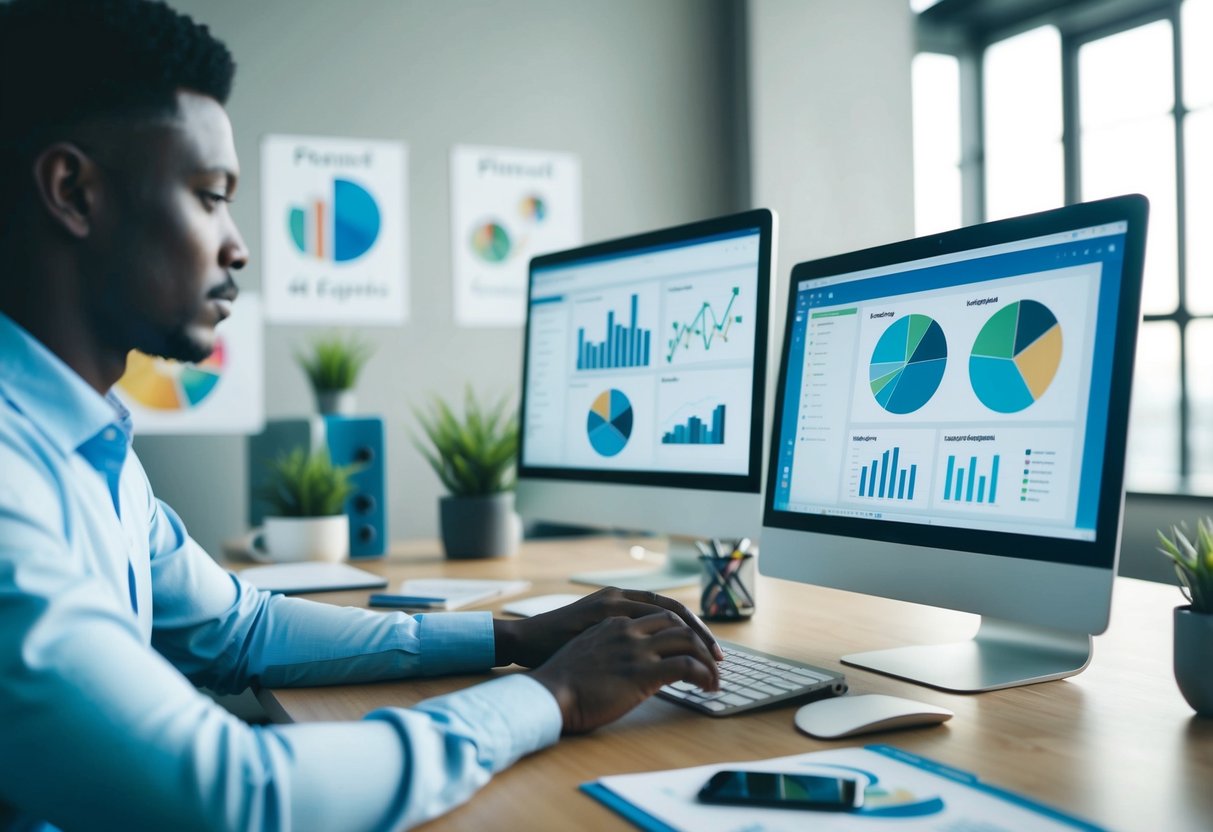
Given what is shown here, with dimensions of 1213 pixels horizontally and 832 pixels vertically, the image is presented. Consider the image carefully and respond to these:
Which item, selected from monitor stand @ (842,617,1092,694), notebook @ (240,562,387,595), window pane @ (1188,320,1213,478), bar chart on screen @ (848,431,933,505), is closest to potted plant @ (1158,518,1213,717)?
monitor stand @ (842,617,1092,694)

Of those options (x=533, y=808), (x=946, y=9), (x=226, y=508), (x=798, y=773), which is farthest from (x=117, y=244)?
(x=946, y=9)

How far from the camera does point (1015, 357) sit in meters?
0.98

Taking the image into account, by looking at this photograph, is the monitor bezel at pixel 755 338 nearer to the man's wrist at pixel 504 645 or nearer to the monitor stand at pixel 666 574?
the monitor stand at pixel 666 574

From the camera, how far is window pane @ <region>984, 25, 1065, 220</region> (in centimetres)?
345

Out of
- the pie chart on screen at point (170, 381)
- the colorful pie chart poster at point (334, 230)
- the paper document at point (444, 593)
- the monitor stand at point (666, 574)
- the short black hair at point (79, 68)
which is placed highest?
the colorful pie chart poster at point (334, 230)

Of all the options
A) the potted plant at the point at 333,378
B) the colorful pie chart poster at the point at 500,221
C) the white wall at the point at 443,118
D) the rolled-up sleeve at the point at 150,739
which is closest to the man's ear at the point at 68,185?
the rolled-up sleeve at the point at 150,739

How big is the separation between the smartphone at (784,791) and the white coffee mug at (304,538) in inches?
54.3

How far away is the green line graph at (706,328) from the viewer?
143 centimetres

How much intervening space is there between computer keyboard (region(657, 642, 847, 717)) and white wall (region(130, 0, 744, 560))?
2117 mm

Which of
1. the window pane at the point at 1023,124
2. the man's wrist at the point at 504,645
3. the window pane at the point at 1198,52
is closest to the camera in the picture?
the man's wrist at the point at 504,645

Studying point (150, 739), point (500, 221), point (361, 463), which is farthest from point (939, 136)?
point (150, 739)

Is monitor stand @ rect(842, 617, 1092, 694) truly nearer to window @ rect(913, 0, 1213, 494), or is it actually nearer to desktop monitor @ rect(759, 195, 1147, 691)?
desktop monitor @ rect(759, 195, 1147, 691)

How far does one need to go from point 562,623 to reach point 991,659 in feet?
1.46

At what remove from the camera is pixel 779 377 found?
1.24 metres
